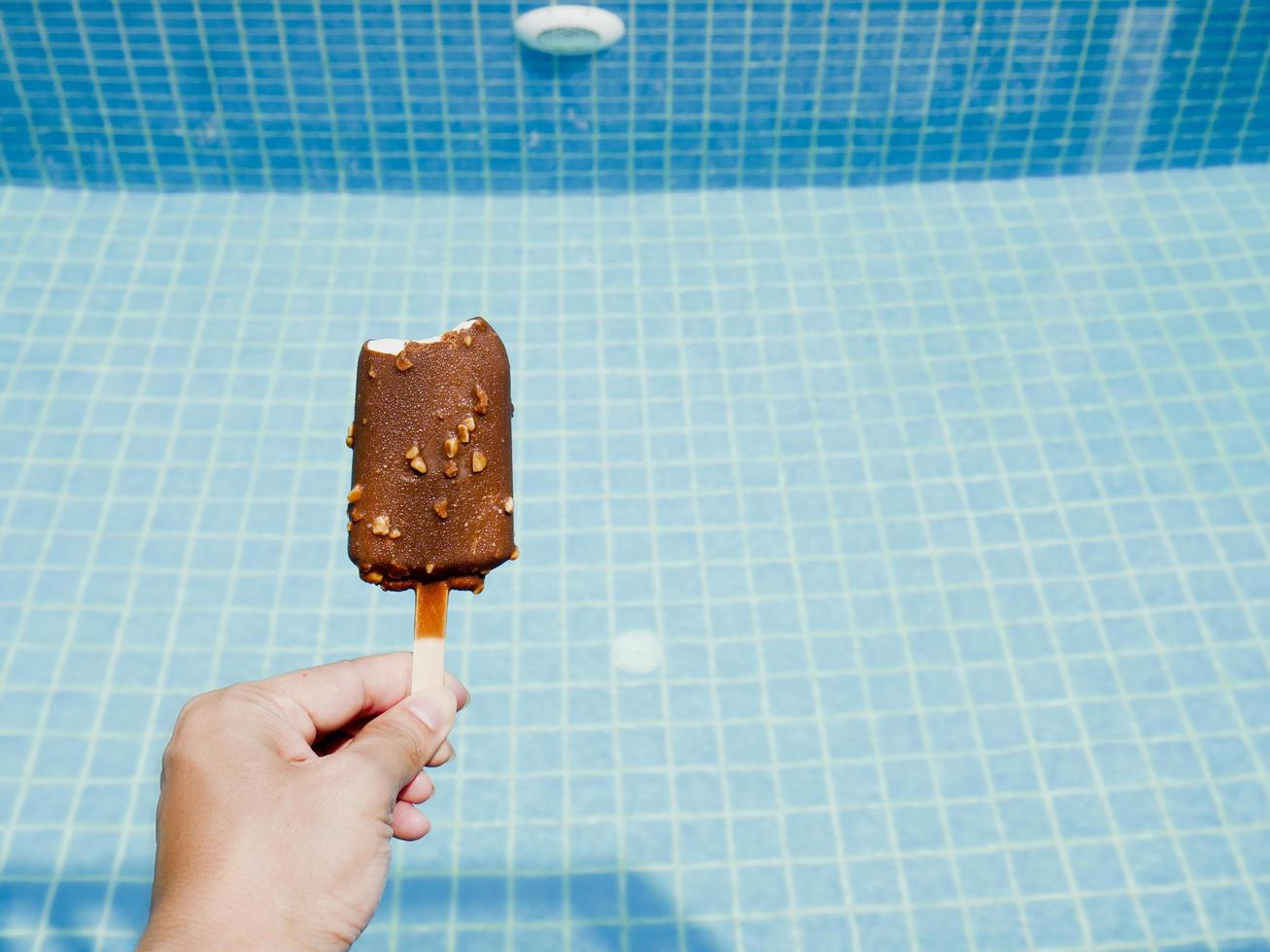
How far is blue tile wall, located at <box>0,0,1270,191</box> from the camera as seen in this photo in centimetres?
358

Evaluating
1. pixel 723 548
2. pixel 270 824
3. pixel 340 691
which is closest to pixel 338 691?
pixel 340 691

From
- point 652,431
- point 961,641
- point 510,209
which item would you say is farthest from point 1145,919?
point 510,209

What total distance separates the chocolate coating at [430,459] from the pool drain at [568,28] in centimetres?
227

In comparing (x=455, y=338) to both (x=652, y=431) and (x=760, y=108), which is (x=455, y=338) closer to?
(x=652, y=431)

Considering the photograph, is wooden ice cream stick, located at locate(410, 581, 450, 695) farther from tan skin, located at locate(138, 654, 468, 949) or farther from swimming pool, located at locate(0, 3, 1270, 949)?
swimming pool, located at locate(0, 3, 1270, 949)

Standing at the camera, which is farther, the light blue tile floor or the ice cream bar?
the light blue tile floor

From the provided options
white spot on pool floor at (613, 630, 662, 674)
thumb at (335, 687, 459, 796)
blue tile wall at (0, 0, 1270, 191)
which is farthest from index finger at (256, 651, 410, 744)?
blue tile wall at (0, 0, 1270, 191)

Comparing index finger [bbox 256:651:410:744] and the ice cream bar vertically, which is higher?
the ice cream bar

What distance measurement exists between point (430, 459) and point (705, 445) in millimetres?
1791

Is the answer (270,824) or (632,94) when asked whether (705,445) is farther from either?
(270,824)

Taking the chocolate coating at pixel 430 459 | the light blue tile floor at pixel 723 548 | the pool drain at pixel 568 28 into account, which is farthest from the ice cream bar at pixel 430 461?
Result: the pool drain at pixel 568 28

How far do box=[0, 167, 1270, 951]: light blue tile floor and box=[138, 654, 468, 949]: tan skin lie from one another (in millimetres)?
1183

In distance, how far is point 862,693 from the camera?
2.78 meters

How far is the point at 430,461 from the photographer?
59.7 inches
